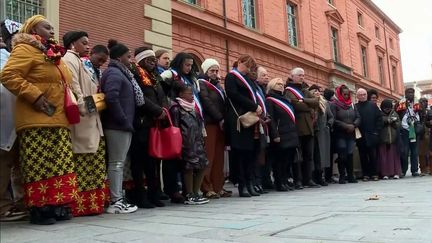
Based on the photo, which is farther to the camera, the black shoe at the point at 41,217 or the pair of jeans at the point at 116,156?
the pair of jeans at the point at 116,156

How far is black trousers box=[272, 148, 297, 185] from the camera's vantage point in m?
7.23

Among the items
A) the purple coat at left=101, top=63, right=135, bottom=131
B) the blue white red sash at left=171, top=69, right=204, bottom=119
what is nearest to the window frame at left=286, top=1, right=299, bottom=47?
the blue white red sash at left=171, top=69, right=204, bottom=119

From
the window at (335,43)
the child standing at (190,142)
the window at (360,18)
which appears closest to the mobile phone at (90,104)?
the child standing at (190,142)

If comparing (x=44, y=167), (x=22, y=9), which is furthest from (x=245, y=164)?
(x=22, y=9)

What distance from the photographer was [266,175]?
7.56 m

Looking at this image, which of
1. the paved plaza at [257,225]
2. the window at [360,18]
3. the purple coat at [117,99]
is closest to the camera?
the paved plaza at [257,225]

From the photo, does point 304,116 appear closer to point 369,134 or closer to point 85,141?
point 369,134

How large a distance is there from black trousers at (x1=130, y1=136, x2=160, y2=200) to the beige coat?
2.16ft

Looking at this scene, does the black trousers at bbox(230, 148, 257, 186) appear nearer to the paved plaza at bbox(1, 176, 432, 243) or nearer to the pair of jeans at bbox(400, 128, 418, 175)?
the paved plaza at bbox(1, 176, 432, 243)

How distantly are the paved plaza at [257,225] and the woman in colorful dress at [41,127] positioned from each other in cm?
22

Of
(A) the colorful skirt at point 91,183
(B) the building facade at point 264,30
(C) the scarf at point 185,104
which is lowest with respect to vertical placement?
(A) the colorful skirt at point 91,183

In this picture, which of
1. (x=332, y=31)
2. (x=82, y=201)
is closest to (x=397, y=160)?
(x=82, y=201)

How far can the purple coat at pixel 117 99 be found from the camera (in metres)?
4.69

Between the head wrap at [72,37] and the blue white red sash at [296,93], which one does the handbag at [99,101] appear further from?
the blue white red sash at [296,93]
